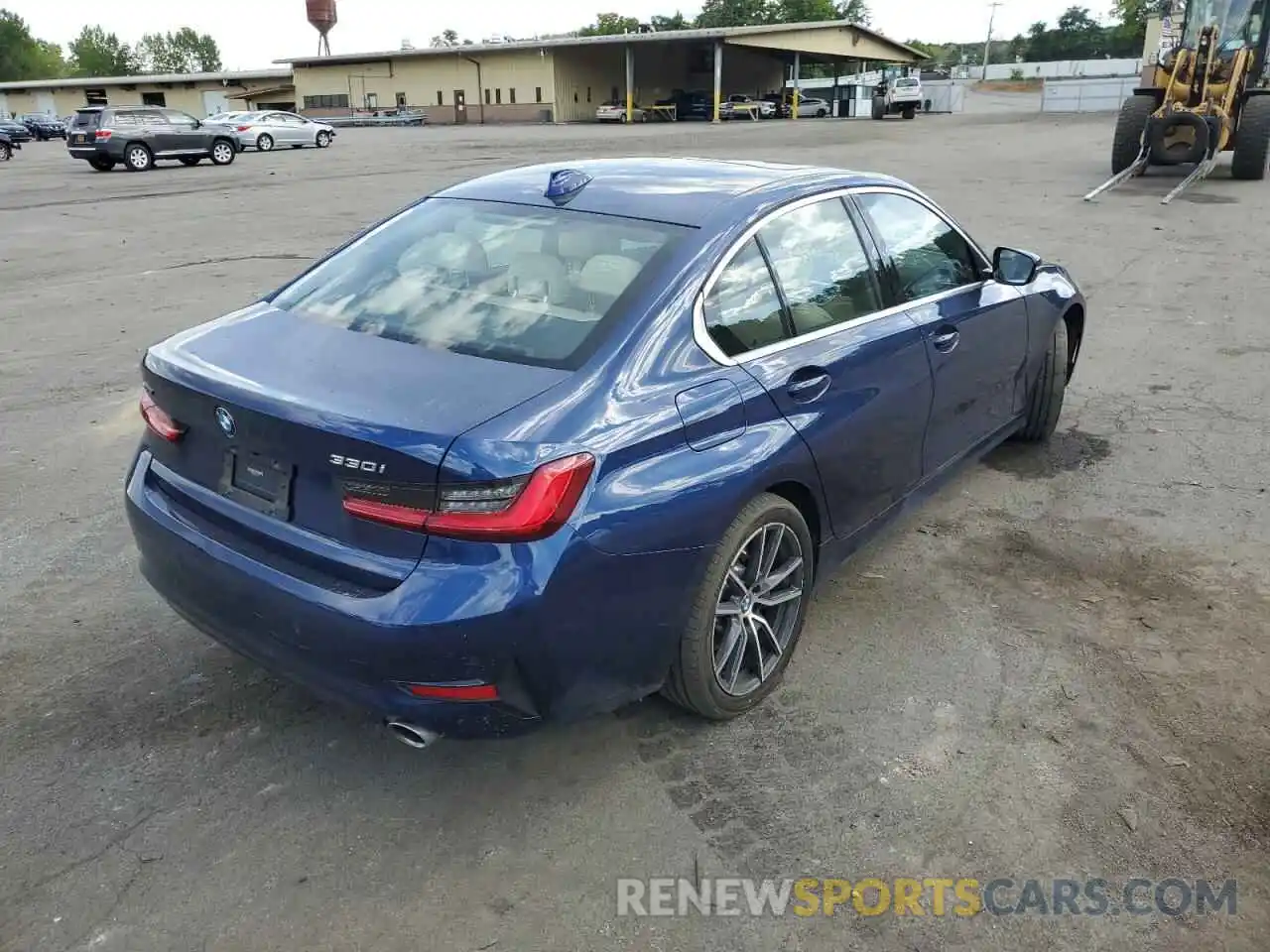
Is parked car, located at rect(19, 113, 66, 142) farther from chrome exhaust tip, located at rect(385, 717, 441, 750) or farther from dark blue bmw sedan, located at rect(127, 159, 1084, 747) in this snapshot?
chrome exhaust tip, located at rect(385, 717, 441, 750)

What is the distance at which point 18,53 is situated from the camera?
327 ft

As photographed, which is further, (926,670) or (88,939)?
(926,670)

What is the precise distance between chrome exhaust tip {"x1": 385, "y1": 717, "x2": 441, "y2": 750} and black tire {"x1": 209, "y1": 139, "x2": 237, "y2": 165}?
29.8 m

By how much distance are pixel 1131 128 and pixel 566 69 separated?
156ft

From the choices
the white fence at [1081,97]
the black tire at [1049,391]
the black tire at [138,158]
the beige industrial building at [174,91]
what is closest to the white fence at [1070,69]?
the white fence at [1081,97]

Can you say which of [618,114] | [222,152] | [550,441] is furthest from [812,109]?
[550,441]

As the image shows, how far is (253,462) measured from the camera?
8.75 feet

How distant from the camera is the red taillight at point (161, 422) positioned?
292 centimetres

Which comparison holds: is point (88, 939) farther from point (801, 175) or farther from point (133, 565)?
point (801, 175)

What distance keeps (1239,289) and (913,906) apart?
9011 millimetres

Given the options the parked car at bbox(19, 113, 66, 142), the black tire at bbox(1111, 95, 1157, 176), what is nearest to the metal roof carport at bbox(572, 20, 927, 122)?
the parked car at bbox(19, 113, 66, 142)

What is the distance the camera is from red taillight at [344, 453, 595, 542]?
7.73 feet

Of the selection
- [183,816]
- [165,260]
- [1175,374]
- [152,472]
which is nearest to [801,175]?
[152,472]

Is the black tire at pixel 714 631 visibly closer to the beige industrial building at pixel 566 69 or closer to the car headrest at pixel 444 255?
the car headrest at pixel 444 255
